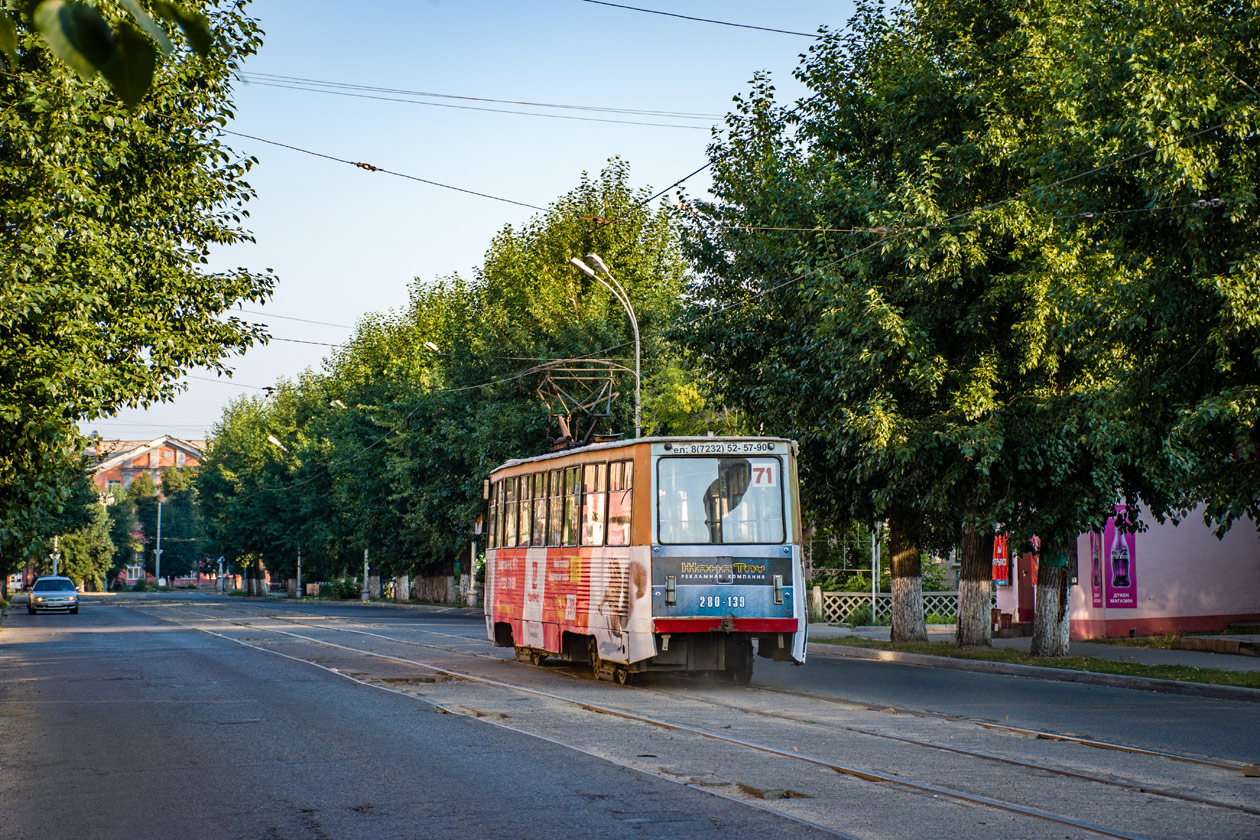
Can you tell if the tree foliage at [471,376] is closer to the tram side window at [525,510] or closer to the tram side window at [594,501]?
the tram side window at [525,510]

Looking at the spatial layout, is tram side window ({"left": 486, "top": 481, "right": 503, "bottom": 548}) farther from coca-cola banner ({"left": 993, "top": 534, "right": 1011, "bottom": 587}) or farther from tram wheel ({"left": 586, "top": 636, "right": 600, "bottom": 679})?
coca-cola banner ({"left": 993, "top": 534, "right": 1011, "bottom": 587})

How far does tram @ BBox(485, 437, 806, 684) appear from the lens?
1759cm

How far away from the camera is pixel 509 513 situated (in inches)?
926

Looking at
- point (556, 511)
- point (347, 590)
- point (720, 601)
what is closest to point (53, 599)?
point (347, 590)

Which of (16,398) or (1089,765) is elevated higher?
(16,398)

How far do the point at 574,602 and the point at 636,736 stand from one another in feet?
24.7

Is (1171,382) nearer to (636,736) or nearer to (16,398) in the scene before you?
(636,736)

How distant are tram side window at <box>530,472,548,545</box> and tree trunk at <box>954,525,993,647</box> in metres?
8.78

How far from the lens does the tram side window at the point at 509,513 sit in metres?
23.1

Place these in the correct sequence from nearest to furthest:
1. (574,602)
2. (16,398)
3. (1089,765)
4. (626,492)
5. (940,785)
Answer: (940,785), (1089,765), (16,398), (626,492), (574,602)

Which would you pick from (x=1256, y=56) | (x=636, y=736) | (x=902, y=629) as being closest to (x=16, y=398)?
(x=636, y=736)

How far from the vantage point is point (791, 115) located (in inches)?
1130

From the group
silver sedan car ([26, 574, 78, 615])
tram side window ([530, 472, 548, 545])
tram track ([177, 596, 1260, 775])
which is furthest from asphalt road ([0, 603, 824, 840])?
silver sedan car ([26, 574, 78, 615])

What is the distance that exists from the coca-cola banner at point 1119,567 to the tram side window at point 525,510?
45.1ft
